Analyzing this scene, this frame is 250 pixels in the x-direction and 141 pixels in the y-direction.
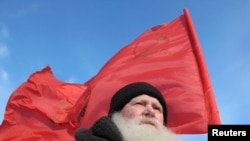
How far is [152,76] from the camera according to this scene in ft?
22.7

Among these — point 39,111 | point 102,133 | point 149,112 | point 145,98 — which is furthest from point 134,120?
point 39,111

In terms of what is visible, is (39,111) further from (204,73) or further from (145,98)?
(145,98)

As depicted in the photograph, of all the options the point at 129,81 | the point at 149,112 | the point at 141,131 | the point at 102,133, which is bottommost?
the point at 102,133

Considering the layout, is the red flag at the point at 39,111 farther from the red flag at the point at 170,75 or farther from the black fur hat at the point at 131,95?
the black fur hat at the point at 131,95

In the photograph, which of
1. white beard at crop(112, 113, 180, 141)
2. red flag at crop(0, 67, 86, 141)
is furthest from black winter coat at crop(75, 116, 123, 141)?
red flag at crop(0, 67, 86, 141)

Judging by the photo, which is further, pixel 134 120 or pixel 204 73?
pixel 204 73

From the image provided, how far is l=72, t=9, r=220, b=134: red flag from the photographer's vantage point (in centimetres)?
640

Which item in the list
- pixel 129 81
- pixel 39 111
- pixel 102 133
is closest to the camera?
pixel 102 133

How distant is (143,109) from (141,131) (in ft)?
1.39

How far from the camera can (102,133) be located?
477 cm

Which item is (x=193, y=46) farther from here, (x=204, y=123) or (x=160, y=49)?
(x=204, y=123)

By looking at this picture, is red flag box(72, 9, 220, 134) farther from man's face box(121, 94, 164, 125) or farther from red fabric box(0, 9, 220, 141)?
man's face box(121, 94, 164, 125)

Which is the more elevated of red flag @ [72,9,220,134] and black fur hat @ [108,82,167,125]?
red flag @ [72,9,220,134]

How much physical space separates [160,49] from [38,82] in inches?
90.2
